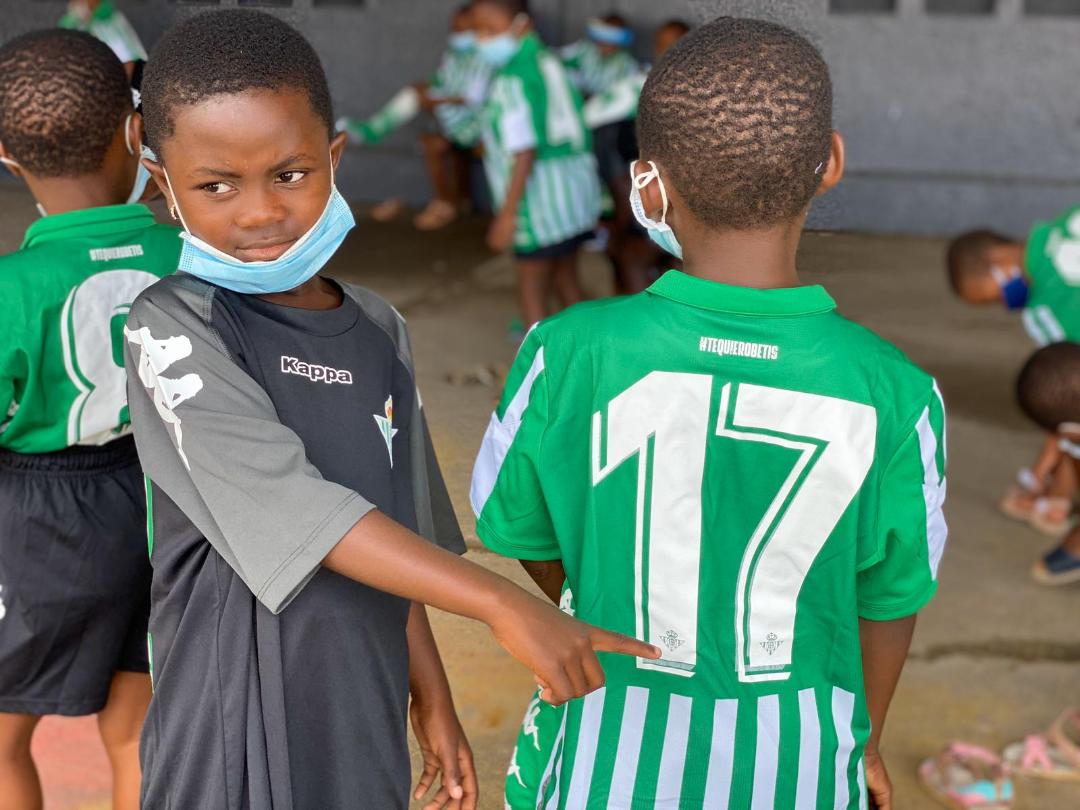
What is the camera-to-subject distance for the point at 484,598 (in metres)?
1.17

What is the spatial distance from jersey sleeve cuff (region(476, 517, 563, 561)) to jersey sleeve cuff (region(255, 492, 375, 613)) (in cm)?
24

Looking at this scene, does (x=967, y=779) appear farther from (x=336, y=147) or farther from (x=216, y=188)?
(x=216, y=188)

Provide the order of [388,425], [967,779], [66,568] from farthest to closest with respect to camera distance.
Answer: [967,779] → [66,568] → [388,425]

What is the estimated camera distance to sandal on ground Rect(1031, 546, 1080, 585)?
3.37 m

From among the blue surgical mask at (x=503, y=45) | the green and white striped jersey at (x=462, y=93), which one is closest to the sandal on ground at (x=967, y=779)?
the blue surgical mask at (x=503, y=45)

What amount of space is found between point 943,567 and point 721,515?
7.81 feet

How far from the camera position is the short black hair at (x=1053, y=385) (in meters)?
3.18

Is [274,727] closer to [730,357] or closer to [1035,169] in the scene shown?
[730,357]

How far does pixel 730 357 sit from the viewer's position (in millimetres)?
1279

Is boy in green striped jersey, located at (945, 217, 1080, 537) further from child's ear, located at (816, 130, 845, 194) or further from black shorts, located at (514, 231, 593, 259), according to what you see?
child's ear, located at (816, 130, 845, 194)

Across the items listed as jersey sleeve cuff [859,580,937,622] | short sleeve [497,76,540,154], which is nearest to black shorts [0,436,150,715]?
jersey sleeve cuff [859,580,937,622]

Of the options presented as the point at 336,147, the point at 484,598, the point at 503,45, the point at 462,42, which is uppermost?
the point at 336,147

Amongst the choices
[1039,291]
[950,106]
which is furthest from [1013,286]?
[950,106]

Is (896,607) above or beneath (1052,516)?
above
